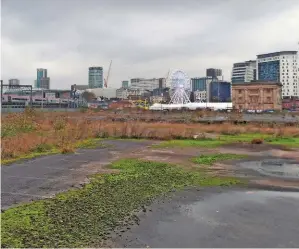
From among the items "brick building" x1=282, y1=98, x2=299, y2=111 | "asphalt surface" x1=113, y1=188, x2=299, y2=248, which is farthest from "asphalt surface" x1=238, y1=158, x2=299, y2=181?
"brick building" x1=282, y1=98, x2=299, y2=111

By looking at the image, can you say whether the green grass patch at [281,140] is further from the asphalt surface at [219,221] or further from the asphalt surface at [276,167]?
the asphalt surface at [219,221]

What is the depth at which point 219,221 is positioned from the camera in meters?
8.66

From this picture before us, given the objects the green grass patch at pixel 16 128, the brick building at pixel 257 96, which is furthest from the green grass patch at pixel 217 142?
the brick building at pixel 257 96

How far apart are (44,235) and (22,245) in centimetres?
57

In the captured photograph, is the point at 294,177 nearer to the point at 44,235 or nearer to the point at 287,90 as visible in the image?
the point at 44,235

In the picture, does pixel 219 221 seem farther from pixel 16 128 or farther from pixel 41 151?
pixel 16 128

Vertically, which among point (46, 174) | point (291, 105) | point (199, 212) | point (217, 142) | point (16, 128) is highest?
point (291, 105)

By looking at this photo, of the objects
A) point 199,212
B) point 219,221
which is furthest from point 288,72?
point 219,221

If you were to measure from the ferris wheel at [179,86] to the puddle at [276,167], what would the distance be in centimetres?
13228

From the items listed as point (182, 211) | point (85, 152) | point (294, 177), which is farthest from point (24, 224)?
point (85, 152)

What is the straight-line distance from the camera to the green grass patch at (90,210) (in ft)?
23.1

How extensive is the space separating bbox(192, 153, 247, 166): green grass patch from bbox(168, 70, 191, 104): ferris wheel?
130748 millimetres

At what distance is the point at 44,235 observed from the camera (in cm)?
716

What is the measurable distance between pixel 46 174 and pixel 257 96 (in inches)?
5312
